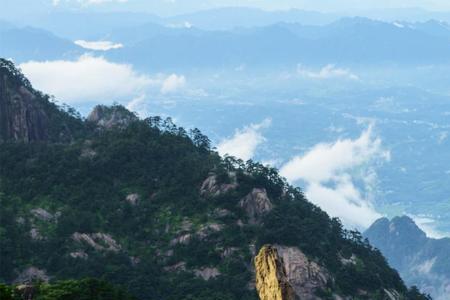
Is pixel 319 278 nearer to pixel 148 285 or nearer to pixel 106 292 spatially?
pixel 148 285

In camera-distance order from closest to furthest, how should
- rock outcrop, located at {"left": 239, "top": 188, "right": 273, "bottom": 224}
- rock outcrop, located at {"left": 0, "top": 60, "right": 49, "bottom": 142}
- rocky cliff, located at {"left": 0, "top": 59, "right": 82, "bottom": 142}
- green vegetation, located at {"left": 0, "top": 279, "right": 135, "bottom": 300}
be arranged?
green vegetation, located at {"left": 0, "top": 279, "right": 135, "bottom": 300} → rock outcrop, located at {"left": 239, "top": 188, "right": 273, "bottom": 224} → rock outcrop, located at {"left": 0, "top": 60, "right": 49, "bottom": 142} → rocky cliff, located at {"left": 0, "top": 59, "right": 82, "bottom": 142}

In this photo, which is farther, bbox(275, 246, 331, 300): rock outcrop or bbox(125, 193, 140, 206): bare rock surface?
bbox(125, 193, 140, 206): bare rock surface

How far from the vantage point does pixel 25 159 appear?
113 metres

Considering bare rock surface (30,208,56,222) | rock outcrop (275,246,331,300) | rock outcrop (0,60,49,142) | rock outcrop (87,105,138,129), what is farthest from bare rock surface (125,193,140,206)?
rock outcrop (87,105,138,129)

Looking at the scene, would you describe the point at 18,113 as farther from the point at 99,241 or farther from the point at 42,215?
the point at 99,241

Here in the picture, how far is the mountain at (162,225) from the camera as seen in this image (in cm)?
9356

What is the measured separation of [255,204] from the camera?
108062mm

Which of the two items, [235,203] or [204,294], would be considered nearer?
A: [204,294]

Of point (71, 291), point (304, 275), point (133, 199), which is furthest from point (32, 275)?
point (71, 291)

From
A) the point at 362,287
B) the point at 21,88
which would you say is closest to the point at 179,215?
the point at 362,287

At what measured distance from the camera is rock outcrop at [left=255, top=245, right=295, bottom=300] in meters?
41.6

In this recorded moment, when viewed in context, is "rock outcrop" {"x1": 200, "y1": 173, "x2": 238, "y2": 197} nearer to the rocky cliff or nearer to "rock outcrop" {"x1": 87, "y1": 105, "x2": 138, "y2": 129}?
the rocky cliff

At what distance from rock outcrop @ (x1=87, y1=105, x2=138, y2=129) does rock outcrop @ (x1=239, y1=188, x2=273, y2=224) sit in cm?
3943

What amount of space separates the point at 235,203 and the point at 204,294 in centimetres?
2033
